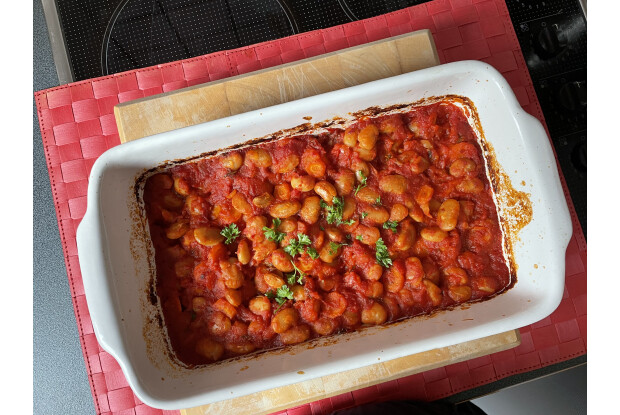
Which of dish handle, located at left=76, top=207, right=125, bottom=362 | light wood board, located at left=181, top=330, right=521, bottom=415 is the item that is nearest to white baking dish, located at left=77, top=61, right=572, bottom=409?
dish handle, located at left=76, top=207, right=125, bottom=362

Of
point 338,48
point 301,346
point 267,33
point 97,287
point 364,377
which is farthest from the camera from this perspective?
point 267,33

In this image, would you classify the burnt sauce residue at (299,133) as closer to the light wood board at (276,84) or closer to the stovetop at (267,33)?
the light wood board at (276,84)

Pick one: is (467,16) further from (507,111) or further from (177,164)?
(177,164)

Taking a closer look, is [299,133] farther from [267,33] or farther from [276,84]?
[267,33]

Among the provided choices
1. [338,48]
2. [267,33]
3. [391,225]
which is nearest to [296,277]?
[391,225]

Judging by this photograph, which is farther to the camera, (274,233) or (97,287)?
(274,233)

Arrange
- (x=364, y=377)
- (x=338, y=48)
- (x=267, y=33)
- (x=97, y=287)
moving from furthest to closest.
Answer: (x=267, y=33), (x=338, y=48), (x=364, y=377), (x=97, y=287)
